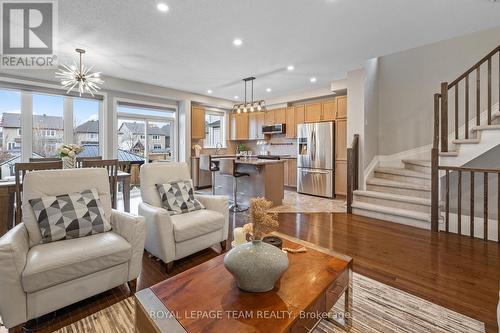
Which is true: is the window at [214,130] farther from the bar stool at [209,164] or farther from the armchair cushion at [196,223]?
the armchair cushion at [196,223]

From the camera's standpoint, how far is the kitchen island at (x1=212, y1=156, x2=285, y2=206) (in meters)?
4.45

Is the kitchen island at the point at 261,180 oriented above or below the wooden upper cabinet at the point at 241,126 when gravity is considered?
below

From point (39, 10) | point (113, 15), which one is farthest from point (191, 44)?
point (39, 10)

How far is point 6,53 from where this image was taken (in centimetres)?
359

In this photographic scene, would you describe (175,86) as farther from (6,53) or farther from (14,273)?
(14,273)

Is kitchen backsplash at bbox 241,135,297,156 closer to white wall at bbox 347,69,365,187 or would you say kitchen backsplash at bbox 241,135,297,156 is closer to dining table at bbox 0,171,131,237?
white wall at bbox 347,69,365,187

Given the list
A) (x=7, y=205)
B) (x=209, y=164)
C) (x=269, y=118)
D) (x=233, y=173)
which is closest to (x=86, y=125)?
(x=209, y=164)

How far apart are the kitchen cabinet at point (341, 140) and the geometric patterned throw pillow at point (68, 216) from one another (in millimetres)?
4764

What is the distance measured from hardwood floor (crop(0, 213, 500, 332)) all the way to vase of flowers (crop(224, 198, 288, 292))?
4.16 ft

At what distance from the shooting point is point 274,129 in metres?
6.76

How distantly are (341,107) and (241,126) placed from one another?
3156 mm

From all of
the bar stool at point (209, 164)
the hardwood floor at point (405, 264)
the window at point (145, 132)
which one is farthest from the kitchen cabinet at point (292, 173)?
the window at point (145, 132)

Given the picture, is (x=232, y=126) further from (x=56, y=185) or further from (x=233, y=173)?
(x=56, y=185)

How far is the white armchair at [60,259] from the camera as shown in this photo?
1409 mm
